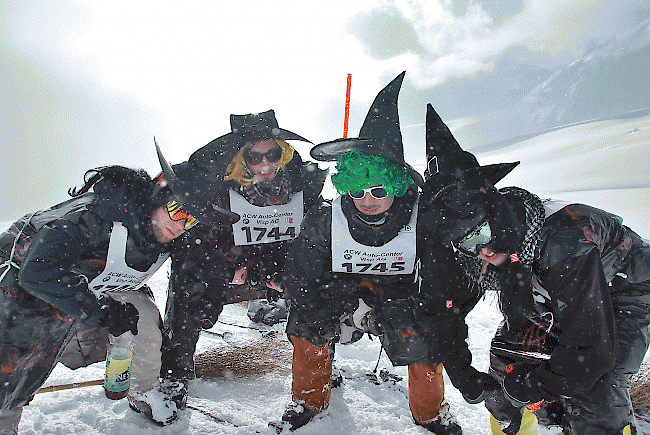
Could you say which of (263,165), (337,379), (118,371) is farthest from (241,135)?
(337,379)

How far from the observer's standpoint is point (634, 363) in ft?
6.66

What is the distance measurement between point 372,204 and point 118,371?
2063 mm

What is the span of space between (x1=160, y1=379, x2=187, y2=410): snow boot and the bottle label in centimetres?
27

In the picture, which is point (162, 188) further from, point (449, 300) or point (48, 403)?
point (449, 300)

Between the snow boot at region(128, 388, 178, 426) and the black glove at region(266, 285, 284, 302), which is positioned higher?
the black glove at region(266, 285, 284, 302)

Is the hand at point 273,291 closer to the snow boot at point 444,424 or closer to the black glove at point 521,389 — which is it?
the snow boot at point 444,424

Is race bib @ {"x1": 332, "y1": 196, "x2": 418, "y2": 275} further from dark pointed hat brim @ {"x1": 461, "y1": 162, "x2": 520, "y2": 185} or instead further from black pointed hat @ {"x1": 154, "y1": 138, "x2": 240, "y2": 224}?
black pointed hat @ {"x1": 154, "y1": 138, "x2": 240, "y2": 224}

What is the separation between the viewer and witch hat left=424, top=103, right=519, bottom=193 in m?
2.02

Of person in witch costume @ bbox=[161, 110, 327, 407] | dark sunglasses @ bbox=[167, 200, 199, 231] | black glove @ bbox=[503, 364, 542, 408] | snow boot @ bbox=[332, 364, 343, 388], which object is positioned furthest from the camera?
snow boot @ bbox=[332, 364, 343, 388]

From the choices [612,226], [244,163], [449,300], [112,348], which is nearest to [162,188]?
[244,163]

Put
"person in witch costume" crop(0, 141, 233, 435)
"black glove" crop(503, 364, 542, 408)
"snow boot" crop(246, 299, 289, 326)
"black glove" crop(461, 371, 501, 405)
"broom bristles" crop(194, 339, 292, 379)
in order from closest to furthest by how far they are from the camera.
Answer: "black glove" crop(503, 364, 542, 408)
"person in witch costume" crop(0, 141, 233, 435)
"black glove" crop(461, 371, 501, 405)
"broom bristles" crop(194, 339, 292, 379)
"snow boot" crop(246, 299, 289, 326)

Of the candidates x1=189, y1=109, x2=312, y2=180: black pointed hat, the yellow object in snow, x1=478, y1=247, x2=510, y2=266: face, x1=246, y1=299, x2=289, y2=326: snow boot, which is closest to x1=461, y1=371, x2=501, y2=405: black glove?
the yellow object in snow

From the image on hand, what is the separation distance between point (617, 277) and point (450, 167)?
41.0 inches

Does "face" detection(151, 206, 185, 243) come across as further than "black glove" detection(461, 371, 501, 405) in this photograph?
Yes
